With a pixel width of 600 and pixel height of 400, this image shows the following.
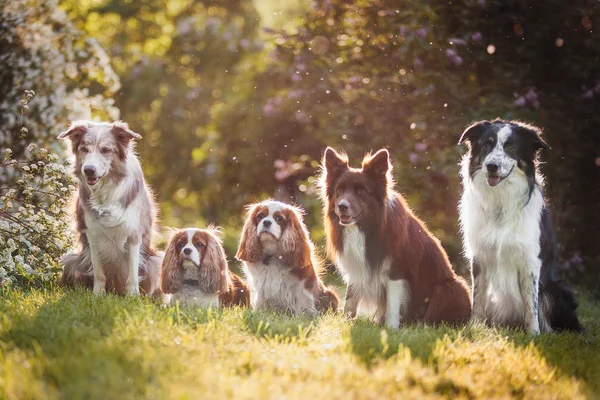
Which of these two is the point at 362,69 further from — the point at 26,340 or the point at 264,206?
the point at 26,340

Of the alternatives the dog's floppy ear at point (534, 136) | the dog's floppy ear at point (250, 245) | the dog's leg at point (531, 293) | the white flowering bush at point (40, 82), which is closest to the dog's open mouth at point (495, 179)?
the dog's floppy ear at point (534, 136)

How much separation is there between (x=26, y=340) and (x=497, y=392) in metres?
3.00

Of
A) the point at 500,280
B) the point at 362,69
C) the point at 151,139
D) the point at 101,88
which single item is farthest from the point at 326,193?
the point at 151,139

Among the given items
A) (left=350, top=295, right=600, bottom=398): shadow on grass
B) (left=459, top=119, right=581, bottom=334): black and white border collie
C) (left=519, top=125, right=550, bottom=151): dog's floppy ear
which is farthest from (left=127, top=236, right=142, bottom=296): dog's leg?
(left=519, top=125, right=550, bottom=151): dog's floppy ear

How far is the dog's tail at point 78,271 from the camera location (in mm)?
6980

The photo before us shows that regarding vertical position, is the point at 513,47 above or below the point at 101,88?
above

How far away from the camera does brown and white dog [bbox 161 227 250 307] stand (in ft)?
22.3

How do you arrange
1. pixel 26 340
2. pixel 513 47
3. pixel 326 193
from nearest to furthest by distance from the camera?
pixel 26 340
pixel 326 193
pixel 513 47

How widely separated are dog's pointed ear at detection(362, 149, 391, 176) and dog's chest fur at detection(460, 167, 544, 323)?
0.71 metres

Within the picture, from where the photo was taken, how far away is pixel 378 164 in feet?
21.2

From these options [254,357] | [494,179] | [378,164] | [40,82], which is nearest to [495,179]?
[494,179]

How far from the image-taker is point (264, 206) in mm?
7012

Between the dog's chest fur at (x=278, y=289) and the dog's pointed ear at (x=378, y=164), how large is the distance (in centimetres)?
122

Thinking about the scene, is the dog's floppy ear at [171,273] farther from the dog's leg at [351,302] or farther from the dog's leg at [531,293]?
the dog's leg at [531,293]
